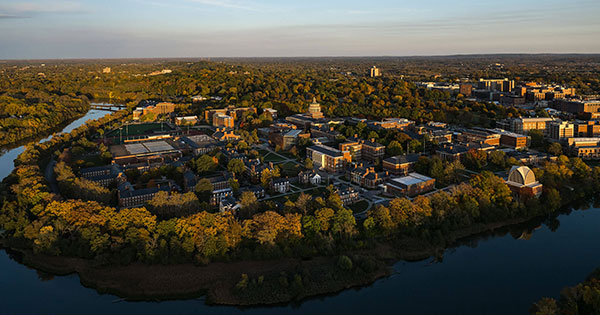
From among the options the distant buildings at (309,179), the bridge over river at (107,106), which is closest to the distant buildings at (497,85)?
the distant buildings at (309,179)

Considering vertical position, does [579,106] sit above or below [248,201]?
above

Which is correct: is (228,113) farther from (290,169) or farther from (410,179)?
(410,179)

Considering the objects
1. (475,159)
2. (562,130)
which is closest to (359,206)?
(475,159)

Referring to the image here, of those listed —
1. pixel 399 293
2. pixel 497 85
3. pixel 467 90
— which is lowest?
pixel 399 293

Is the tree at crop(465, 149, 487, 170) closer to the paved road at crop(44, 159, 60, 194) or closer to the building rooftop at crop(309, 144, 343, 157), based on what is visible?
the building rooftop at crop(309, 144, 343, 157)

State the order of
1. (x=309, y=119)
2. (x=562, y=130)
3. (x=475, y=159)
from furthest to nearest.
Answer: (x=309, y=119) → (x=562, y=130) → (x=475, y=159)
